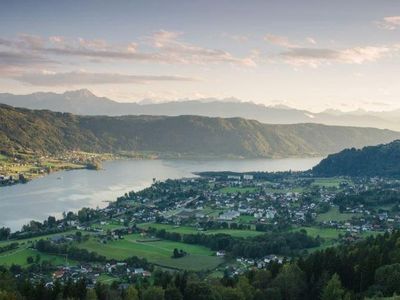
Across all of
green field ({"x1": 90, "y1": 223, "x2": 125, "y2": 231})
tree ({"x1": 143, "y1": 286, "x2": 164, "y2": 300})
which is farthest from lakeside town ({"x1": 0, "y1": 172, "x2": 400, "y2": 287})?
tree ({"x1": 143, "y1": 286, "x2": 164, "y2": 300})

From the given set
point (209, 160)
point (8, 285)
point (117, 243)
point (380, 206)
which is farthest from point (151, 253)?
point (209, 160)

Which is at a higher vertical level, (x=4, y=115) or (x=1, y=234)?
(x=4, y=115)

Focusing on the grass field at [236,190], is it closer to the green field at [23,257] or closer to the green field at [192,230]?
the green field at [192,230]

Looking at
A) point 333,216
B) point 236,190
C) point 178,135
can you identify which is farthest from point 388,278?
point 178,135

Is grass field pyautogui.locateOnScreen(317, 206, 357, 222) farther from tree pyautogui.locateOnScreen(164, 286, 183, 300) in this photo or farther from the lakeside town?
tree pyautogui.locateOnScreen(164, 286, 183, 300)

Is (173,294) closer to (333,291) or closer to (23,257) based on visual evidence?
(333,291)

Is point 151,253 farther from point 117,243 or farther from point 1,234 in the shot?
point 1,234

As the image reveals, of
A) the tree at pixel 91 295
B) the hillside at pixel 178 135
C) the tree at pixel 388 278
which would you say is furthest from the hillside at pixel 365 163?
the tree at pixel 91 295
